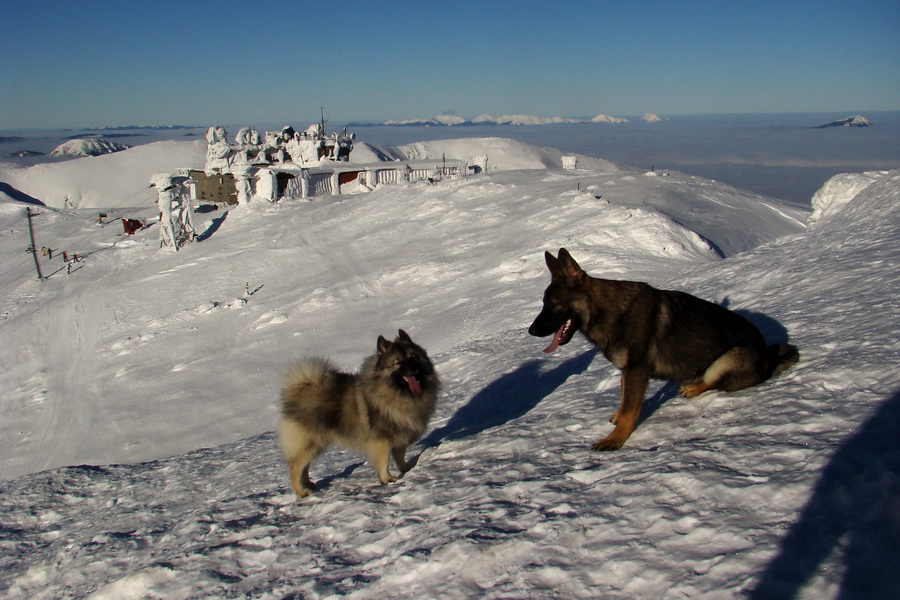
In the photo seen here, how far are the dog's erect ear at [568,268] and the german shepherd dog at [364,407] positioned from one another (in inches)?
69.8

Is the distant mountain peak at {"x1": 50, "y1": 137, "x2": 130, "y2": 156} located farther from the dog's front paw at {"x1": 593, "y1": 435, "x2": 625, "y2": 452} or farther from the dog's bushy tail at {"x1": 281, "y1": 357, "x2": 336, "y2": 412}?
the dog's front paw at {"x1": 593, "y1": 435, "x2": 625, "y2": 452}

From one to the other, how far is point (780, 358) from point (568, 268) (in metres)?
2.04

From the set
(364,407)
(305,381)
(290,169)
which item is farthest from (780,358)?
(290,169)

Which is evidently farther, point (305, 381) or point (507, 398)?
point (507, 398)

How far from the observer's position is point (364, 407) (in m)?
5.54

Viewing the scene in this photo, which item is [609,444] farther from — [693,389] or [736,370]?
[736,370]

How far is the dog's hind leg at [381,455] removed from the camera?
551cm

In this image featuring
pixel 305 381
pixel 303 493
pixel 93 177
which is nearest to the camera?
pixel 305 381

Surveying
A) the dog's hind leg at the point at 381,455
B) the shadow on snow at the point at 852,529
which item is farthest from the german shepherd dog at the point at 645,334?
the dog's hind leg at the point at 381,455

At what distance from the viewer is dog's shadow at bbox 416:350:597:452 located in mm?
6965

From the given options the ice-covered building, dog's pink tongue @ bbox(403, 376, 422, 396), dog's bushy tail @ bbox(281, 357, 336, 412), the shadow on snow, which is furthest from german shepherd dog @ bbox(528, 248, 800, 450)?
the ice-covered building

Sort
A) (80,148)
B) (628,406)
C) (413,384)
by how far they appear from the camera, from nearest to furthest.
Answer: (628,406) → (413,384) → (80,148)

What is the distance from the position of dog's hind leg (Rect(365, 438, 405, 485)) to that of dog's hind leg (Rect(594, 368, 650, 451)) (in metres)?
2.02

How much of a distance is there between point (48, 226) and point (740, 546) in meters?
43.2
